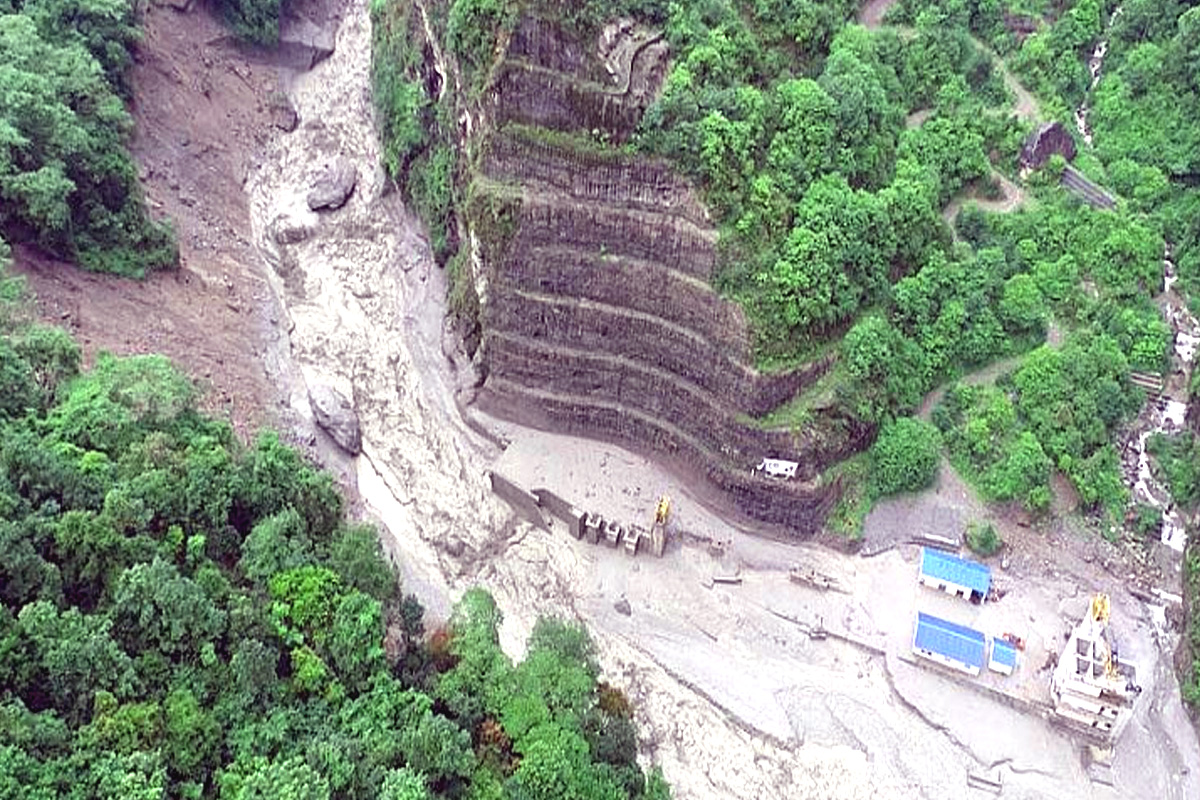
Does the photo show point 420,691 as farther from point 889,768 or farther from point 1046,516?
point 1046,516

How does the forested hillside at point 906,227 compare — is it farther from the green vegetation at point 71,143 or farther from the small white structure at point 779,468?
the green vegetation at point 71,143

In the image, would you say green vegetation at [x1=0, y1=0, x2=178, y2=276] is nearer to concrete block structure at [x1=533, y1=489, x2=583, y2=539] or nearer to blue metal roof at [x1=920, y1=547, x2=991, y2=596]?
Answer: concrete block structure at [x1=533, y1=489, x2=583, y2=539]

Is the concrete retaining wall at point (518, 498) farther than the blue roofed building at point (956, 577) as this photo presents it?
Yes

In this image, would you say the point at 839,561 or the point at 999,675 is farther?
the point at 839,561

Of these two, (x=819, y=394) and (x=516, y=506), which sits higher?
(x=819, y=394)

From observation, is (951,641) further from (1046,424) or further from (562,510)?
(562,510)

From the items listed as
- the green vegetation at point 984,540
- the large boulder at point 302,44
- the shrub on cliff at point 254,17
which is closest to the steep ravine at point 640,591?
the green vegetation at point 984,540

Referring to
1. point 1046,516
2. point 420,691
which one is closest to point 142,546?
point 420,691
